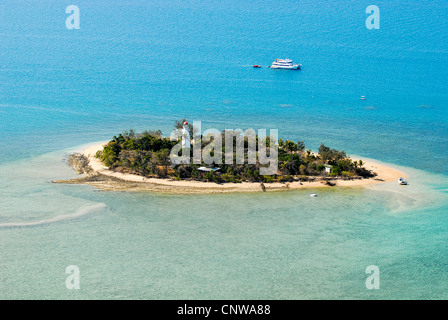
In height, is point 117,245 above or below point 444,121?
below

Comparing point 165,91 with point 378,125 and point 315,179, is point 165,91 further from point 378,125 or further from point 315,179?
point 315,179

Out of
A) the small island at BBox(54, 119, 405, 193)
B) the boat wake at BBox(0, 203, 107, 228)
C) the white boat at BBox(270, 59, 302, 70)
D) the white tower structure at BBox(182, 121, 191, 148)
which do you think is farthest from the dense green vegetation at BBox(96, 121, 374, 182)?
the white boat at BBox(270, 59, 302, 70)

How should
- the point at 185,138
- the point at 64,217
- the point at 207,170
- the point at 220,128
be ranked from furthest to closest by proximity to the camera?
1. the point at 220,128
2. the point at 185,138
3. the point at 207,170
4. the point at 64,217

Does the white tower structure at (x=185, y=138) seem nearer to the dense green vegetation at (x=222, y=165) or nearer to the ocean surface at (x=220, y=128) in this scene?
the dense green vegetation at (x=222, y=165)

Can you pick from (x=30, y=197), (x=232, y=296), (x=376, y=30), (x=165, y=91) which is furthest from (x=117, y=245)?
(x=376, y=30)

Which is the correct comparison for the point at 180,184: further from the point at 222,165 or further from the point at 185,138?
the point at 185,138

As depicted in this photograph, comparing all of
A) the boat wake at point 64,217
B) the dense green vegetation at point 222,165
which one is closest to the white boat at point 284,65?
the dense green vegetation at point 222,165

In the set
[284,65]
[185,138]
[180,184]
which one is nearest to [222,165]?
[180,184]

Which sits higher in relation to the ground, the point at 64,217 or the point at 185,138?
the point at 185,138
